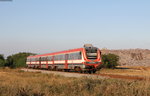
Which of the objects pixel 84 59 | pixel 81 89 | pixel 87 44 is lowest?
pixel 81 89

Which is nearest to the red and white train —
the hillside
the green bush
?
the green bush

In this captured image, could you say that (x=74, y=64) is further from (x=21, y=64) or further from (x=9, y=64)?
(x=9, y=64)

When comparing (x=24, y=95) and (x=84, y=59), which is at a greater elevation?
(x=84, y=59)

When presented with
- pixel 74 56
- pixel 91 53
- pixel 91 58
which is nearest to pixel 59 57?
pixel 74 56

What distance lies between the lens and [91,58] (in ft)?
93.6

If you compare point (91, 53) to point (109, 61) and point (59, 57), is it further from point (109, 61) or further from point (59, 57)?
point (109, 61)

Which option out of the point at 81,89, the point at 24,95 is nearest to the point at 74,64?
the point at 81,89

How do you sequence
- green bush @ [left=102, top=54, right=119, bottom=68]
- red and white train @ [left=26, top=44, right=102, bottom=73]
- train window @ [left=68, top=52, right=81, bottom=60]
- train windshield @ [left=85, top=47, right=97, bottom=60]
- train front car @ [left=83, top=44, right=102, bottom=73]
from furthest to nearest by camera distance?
green bush @ [left=102, top=54, right=119, bottom=68]
train window @ [left=68, top=52, right=81, bottom=60]
train windshield @ [left=85, top=47, right=97, bottom=60]
red and white train @ [left=26, top=44, right=102, bottom=73]
train front car @ [left=83, top=44, right=102, bottom=73]

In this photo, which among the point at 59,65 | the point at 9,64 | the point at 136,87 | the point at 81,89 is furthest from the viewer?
the point at 9,64

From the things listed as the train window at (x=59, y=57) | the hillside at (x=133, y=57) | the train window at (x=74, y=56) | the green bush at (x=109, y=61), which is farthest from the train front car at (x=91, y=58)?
the hillside at (x=133, y=57)

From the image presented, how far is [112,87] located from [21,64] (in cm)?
7333

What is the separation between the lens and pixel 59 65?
36969mm

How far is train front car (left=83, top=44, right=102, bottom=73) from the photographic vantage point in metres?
28.0

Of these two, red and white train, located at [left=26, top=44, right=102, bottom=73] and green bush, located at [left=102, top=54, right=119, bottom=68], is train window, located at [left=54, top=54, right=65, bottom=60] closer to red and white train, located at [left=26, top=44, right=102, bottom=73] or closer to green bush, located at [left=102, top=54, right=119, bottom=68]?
red and white train, located at [left=26, top=44, right=102, bottom=73]
